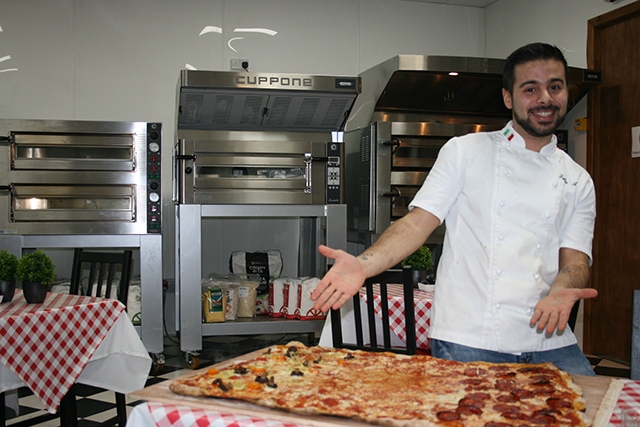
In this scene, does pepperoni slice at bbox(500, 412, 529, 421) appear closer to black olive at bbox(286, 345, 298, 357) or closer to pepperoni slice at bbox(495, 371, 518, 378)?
pepperoni slice at bbox(495, 371, 518, 378)

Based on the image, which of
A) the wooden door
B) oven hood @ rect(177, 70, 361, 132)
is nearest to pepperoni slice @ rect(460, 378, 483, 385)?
oven hood @ rect(177, 70, 361, 132)

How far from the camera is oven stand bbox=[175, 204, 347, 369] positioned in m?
4.90

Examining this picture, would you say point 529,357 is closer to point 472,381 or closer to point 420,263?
point 472,381

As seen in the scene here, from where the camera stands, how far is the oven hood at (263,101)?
495cm

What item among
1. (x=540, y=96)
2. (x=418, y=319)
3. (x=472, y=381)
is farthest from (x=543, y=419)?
(x=418, y=319)

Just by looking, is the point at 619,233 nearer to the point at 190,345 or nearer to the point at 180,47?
the point at 190,345

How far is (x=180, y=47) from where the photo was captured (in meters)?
5.91

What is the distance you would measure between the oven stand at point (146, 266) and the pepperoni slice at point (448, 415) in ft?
12.3

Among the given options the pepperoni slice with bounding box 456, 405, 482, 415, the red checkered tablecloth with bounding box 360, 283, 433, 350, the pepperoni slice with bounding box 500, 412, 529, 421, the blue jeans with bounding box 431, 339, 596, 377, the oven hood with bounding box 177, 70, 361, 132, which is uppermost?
the oven hood with bounding box 177, 70, 361, 132

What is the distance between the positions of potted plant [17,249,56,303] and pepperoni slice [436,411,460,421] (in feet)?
7.86

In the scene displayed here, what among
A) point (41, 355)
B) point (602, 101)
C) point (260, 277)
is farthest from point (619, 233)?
point (41, 355)

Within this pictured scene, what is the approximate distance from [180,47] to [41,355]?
3596 mm

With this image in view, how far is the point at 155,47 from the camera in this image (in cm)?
585

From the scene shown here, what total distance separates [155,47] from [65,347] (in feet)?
11.4
